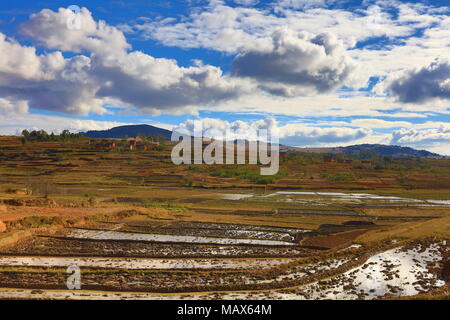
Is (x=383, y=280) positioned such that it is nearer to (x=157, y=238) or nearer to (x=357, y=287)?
(x=357, y=287)

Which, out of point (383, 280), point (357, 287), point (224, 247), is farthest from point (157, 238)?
point (383, 280)

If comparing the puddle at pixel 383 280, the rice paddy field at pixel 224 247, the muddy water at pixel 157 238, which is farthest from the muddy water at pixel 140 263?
the muddy water at pixel 157 238

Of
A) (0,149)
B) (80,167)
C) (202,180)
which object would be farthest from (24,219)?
(0,149)

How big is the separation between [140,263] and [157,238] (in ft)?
24.5

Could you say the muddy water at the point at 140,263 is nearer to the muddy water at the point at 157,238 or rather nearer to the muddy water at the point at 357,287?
the muddy water at the point at 357,287

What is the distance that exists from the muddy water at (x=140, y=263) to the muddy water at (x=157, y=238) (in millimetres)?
5256

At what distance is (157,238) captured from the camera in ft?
89.7

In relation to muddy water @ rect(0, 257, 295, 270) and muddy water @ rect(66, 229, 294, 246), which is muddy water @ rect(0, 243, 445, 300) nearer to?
muddy water @ rect(0, 257, 295, 270)

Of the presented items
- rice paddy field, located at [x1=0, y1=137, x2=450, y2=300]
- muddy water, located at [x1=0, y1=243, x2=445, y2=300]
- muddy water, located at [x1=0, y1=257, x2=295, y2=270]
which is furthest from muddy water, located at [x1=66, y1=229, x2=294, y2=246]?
muddy water, located at [x1=0, y1=243, x2=445, y2=300]

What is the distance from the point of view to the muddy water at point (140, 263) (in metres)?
19.1

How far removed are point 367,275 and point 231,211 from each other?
82.8 ft

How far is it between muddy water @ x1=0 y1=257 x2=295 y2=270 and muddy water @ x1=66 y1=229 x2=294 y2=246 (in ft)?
17.2

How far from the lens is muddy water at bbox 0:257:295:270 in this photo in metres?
19.1
